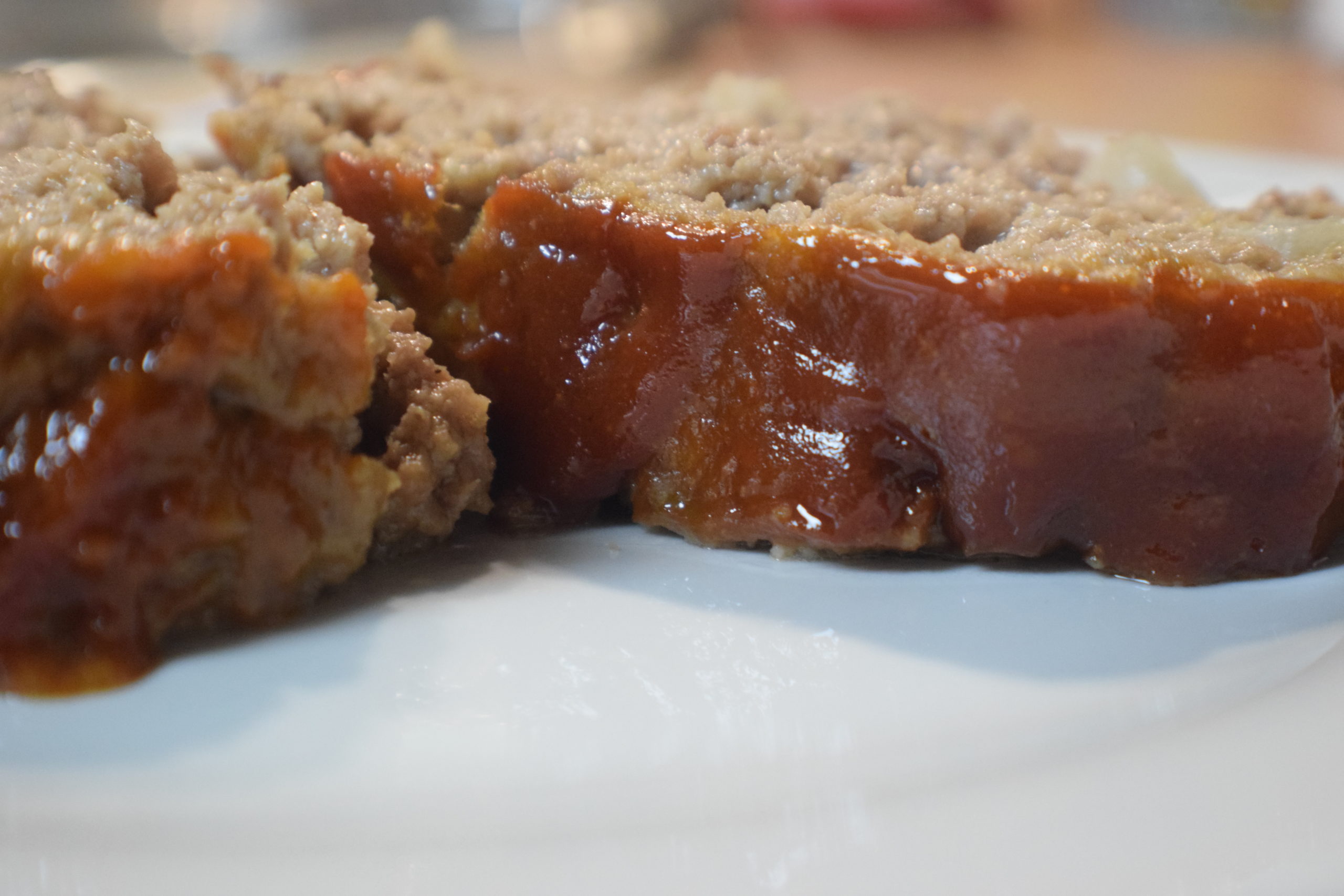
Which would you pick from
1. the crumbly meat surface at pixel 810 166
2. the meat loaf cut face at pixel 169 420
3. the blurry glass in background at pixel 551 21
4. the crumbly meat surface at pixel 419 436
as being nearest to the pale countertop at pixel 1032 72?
the blurry glass in background at pixel 551 21

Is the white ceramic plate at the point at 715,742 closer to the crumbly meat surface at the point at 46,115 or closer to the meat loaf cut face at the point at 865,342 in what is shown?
the meat loaf cut face at the point at 865,342

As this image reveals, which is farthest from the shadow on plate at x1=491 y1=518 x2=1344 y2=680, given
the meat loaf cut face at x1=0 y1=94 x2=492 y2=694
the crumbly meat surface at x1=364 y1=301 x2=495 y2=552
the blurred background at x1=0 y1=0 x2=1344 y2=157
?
the blurred background at x1=0 y1=0 x2=1344 y2=157

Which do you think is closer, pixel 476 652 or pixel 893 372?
pixel 476 652

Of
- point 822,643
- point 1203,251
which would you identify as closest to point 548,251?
point 822,643

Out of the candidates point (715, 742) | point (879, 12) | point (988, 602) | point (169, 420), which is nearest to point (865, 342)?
point (988, 602)

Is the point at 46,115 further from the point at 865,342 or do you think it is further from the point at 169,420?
the point at 865,342

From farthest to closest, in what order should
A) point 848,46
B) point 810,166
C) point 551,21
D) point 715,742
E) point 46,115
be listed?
point 848,46
point 551,21
point 46,115
point 810,166
point 715,742

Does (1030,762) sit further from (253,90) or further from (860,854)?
(253,90)

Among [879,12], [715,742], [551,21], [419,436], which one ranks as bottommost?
[715,742]
